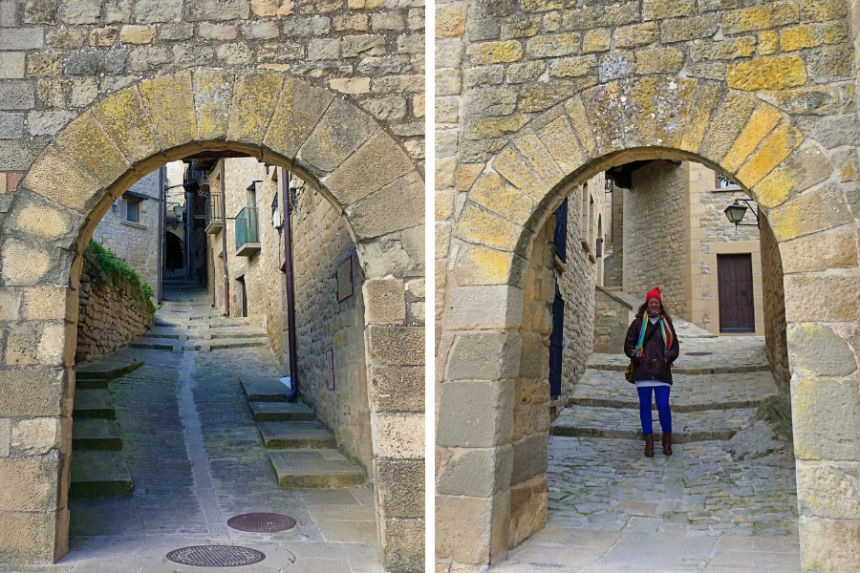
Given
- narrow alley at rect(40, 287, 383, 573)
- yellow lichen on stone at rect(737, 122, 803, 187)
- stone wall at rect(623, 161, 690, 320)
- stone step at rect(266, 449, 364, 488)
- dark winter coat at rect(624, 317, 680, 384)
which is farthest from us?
stone wall at rect(623, 161, 690, 320)

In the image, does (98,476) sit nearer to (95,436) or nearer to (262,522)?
(95,436)

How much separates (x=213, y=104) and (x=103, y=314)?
8345 millimetres

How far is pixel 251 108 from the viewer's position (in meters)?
4.93

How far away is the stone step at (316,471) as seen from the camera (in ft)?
22.4

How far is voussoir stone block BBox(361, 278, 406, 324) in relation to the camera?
487cm

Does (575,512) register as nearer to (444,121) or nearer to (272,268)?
(444,121)

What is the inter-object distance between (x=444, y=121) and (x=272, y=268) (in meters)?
9.07

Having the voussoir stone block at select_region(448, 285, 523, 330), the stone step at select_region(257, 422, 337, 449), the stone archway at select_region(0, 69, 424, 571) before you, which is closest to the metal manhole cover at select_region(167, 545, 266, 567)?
the stone archway at select_region(0, 69, 424, 571)

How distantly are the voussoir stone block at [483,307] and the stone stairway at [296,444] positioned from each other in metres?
2.63

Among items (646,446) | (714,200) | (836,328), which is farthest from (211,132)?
(714,200)

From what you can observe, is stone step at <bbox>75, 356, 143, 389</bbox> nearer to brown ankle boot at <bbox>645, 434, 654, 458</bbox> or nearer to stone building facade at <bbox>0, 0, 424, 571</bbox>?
stone building facade at <bbox>0, 0, 424, 571</bbox>

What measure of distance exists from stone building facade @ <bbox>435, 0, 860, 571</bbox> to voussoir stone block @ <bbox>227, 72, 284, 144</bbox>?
101cm

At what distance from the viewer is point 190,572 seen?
461 cm

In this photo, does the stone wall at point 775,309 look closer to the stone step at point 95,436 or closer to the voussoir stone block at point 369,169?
the voussoir stone block at point 369,169
